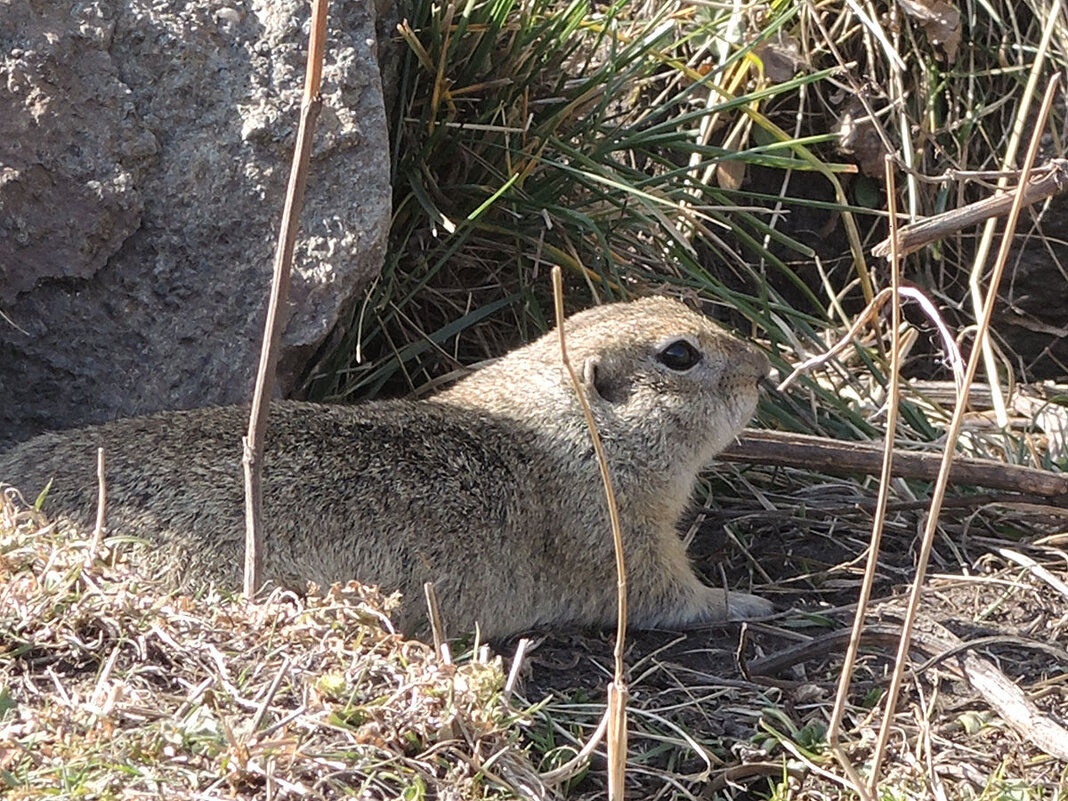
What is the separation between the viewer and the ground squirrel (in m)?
3.79

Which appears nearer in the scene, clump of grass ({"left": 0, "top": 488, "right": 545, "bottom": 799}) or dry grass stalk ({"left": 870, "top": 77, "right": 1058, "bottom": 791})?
dry grass stalk ({"left": 870, "top": 77, "right": 1058, "bottom": 791})

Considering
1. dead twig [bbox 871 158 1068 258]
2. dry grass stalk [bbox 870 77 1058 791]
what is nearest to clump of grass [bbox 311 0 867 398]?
dead twig [bbox 871 158 1068 258]

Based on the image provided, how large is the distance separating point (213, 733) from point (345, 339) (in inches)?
91.9

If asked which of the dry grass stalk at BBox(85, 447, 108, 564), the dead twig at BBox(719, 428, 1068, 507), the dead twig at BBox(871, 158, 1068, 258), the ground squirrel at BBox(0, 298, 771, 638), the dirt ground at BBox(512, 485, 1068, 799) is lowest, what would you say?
the dirt ground at BBox(512, 485, 1068, 799)

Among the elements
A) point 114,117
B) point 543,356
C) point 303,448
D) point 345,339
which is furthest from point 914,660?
point 114,117

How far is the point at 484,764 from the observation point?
3.01 m

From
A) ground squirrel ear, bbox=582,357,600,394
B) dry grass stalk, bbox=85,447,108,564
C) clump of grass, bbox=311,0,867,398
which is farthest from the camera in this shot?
clump of grass, bbox=311,0,867,398

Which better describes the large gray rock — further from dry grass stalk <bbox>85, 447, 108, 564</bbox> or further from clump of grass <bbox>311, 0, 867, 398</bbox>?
dry grass stalk <bbox>85, 447, 108, 564</bbox>

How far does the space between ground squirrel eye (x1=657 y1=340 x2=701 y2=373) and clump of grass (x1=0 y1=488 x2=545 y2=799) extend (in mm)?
1455

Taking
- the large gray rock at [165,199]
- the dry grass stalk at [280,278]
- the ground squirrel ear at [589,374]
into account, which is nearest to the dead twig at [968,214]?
the dry grass stalk at [280,278]

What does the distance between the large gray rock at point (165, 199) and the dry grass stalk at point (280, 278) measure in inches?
55.9

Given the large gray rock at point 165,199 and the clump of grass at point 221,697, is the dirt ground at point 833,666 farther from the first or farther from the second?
the large gray rock at point 165,199

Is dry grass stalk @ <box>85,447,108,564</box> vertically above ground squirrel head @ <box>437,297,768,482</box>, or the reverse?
dry grass stalk @ <box>85,447,108,564</box>

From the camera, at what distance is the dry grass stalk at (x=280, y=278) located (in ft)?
9.24
